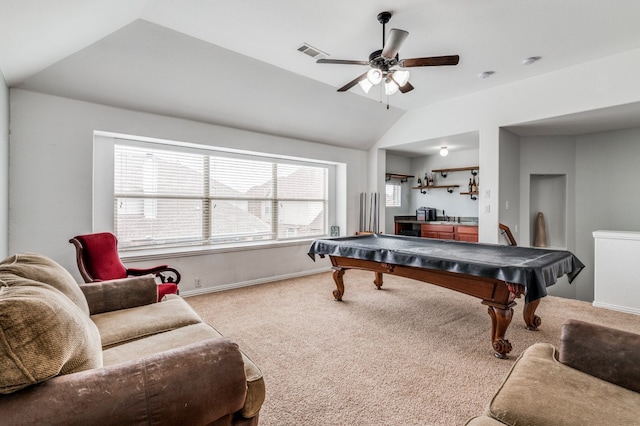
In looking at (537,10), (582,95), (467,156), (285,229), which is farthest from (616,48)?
(285,229)

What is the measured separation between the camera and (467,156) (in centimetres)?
670

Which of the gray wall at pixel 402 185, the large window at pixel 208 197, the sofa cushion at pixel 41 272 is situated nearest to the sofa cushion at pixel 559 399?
the sofa cushion at pixel 41 272

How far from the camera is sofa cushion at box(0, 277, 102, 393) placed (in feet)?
2.85

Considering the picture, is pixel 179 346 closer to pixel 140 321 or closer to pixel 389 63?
pixel 140 321

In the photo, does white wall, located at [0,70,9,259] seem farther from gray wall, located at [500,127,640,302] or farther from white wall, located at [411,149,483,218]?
white wall, located at [411,149,483,218]

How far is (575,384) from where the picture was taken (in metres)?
1.24

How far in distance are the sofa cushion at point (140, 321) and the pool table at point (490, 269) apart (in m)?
1.84

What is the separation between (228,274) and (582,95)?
5.03 m

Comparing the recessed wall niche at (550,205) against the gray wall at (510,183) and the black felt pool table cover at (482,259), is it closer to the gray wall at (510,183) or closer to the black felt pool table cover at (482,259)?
the gray wall at (510,183)

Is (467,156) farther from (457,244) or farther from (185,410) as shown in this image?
(185,410)

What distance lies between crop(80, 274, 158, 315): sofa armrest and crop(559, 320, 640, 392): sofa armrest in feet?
8.46

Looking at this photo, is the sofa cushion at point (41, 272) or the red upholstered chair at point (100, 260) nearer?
the sofa cushion at point (41, 272)

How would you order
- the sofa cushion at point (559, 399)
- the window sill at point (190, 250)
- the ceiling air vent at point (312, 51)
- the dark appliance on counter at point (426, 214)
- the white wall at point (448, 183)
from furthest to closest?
1. the dark appliance on counter at point (426, 214)
2. the white wall at point (448, 183)
3. the window sill at point (190, 250)
4. the ceiling air vent at point (312, 51)
5. the sofa cushion at point (559, 399)

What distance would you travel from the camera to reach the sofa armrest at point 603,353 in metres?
1.29
